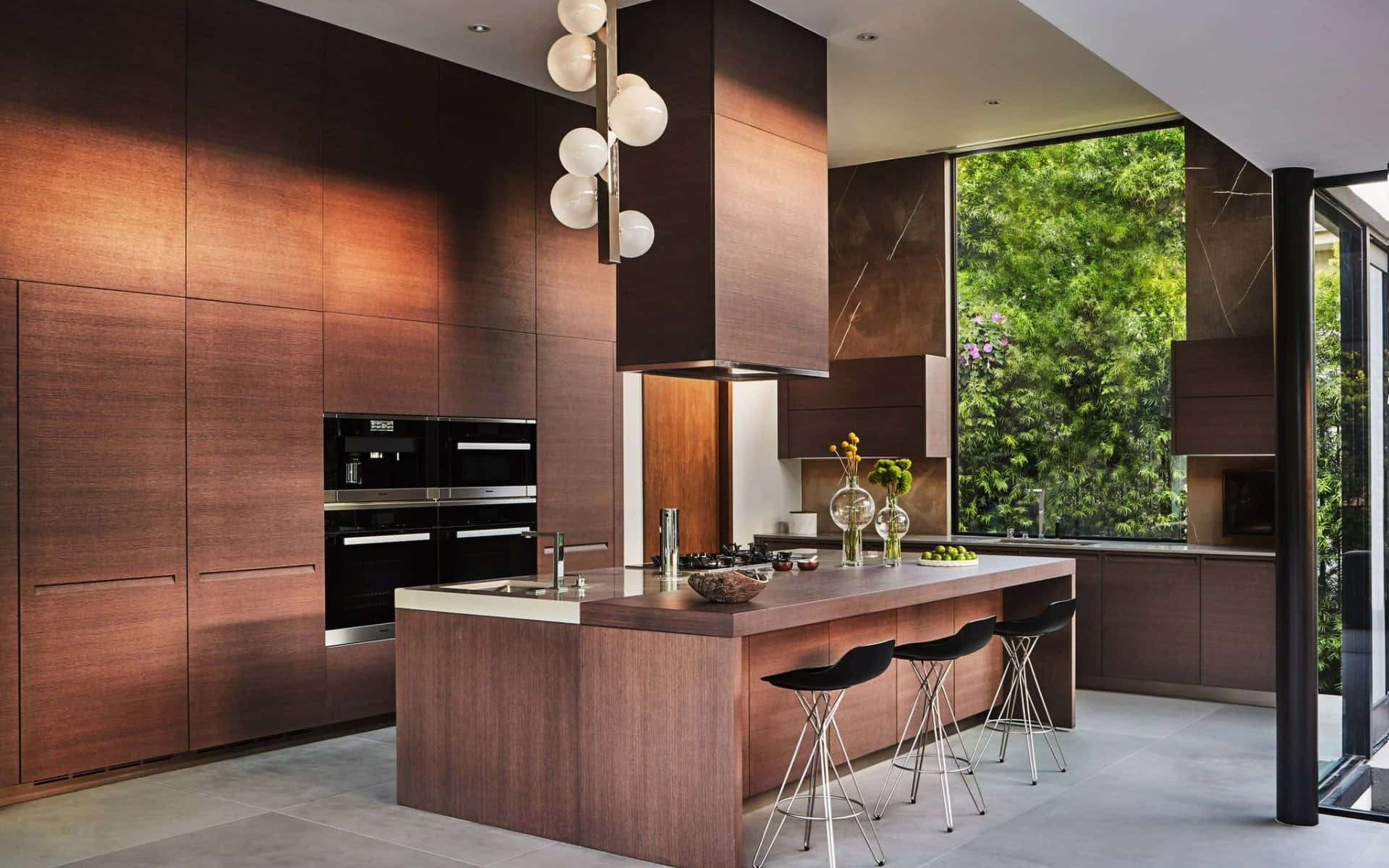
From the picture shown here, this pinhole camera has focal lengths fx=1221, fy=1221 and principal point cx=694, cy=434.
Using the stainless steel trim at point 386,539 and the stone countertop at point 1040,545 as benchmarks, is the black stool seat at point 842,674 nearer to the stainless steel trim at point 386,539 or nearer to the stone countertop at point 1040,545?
the stainless steel trim at point 386,539

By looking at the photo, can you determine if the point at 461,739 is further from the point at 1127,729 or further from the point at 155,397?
the point at 1127,729

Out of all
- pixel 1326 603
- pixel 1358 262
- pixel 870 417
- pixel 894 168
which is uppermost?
pixel 894 168

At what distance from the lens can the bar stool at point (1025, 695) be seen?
4.98 metres

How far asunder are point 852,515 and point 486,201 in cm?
257

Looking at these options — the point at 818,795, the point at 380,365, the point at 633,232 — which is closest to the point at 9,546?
the point at 380,365

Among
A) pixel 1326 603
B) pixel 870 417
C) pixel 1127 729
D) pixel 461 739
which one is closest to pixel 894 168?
pixel 870 417

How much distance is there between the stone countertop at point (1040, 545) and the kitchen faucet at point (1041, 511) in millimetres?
272

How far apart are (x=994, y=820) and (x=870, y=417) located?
154 inches

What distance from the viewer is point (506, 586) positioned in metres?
4.55

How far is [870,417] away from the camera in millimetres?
7957

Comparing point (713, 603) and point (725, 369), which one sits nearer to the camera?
point (713, 603)

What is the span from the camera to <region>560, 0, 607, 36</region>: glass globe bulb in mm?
3289

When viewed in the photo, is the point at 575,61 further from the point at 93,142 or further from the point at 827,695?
the point at 93,142

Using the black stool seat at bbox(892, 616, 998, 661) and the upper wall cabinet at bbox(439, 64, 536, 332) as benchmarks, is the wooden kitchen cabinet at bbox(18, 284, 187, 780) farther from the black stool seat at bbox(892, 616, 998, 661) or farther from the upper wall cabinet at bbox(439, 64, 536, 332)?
the black stool seat at bbox(892, 616, 998, 661)
